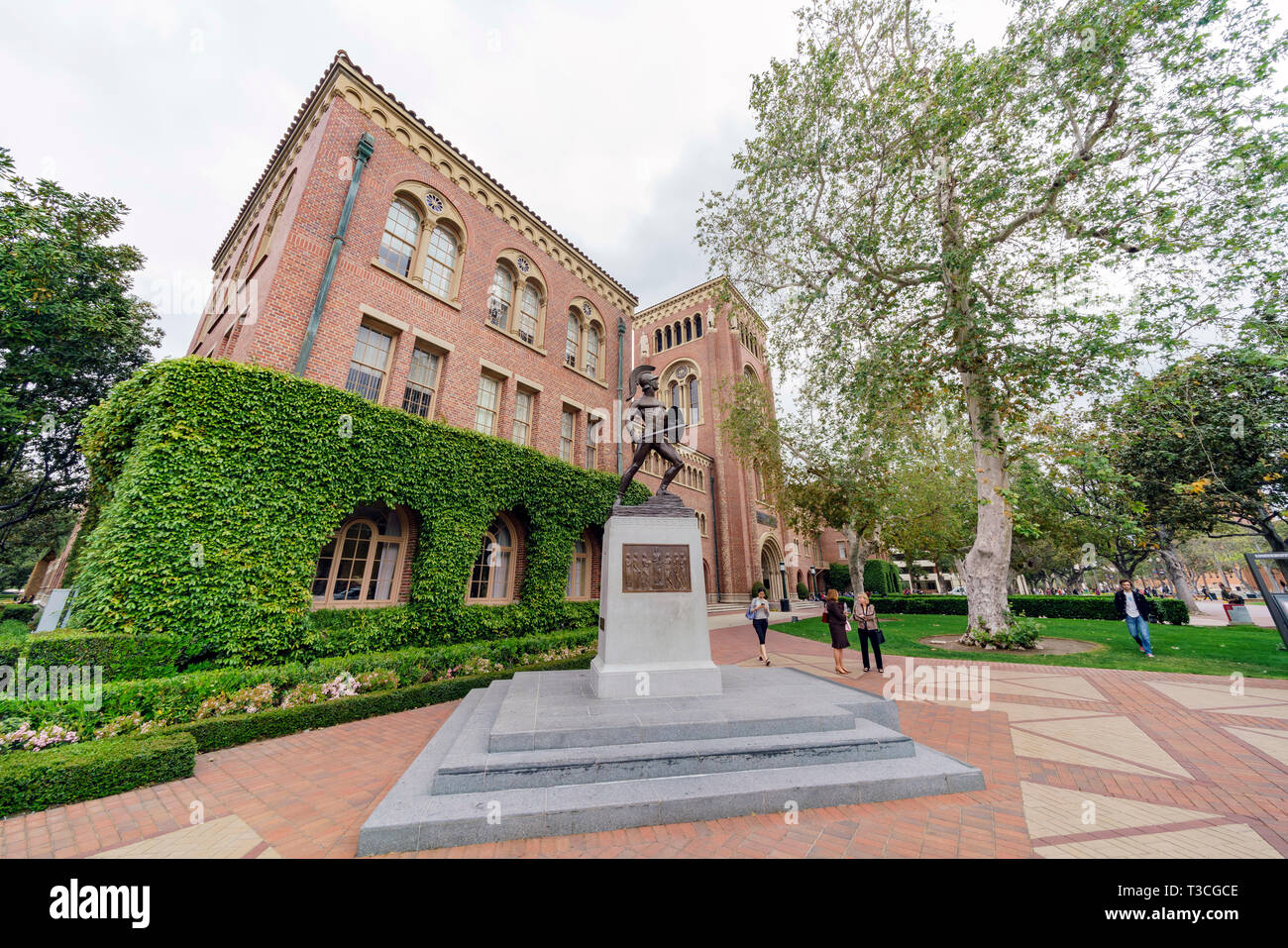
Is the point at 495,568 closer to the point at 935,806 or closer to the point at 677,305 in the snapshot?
the point at 935,806

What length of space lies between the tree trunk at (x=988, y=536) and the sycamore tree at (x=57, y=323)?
1067 inches

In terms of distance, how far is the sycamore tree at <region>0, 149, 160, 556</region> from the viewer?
12.4m

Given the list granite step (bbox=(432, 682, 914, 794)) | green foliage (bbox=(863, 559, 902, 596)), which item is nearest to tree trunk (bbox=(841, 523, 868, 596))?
granite step (bbox=(432, 682, 914, 794))

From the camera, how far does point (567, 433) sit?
15961mm

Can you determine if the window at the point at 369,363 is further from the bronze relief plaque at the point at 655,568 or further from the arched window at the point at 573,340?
the bronze relief plaque at the point at 655,568

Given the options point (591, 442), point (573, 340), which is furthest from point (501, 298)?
point (591, 442)

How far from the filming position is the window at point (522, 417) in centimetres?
1423

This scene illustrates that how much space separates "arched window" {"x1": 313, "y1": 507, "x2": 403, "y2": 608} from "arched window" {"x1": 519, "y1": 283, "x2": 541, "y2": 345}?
759cm

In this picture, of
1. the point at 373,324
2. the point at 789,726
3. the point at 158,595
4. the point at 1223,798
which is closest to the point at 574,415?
the point at 373,324

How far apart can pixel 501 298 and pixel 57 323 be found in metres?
13.8

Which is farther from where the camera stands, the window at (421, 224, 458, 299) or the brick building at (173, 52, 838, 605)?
the window at (421, 224, 458, 299)

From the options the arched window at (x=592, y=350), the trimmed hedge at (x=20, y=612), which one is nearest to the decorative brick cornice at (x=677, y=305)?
the arched window at (x=592, y=350)

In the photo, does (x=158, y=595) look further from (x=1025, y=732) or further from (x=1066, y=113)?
(x=1066, y=113)

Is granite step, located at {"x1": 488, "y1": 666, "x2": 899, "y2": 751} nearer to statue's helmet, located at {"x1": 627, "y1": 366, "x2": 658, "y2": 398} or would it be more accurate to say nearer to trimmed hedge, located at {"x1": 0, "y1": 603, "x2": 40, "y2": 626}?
statue's helmet, located at {"x1": 627, "y1": 366, "x2": 658, "y2": 398}
